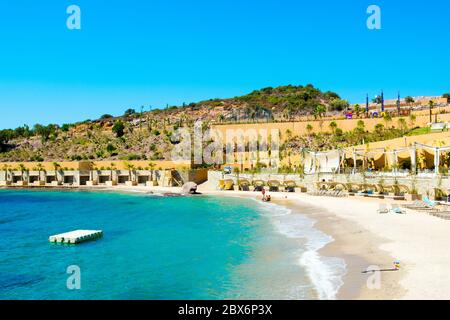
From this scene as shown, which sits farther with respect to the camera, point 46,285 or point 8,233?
point 8,233

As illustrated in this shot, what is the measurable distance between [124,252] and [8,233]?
11.0 meters

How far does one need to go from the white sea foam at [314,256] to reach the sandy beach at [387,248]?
356mm

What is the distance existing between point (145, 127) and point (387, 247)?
90.8 metres

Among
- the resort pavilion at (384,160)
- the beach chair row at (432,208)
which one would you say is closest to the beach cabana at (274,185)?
the resort pavilion at (384,160)

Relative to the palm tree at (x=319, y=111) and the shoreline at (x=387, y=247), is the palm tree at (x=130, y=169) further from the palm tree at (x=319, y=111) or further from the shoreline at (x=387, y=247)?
the shoreline at (x=387, y=247)

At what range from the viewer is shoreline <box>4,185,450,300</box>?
516 inches

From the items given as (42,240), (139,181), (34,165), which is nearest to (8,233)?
(42,240)

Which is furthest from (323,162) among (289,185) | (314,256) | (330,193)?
(314,256)

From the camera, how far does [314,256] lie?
18.6 m

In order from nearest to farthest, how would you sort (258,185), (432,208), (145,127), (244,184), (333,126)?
(432,208) → (258,185) → (244,184) → (333,126) → (145,127)

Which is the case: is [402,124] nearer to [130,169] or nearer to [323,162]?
[323,162]

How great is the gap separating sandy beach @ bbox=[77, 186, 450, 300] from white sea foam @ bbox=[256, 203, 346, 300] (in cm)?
36
